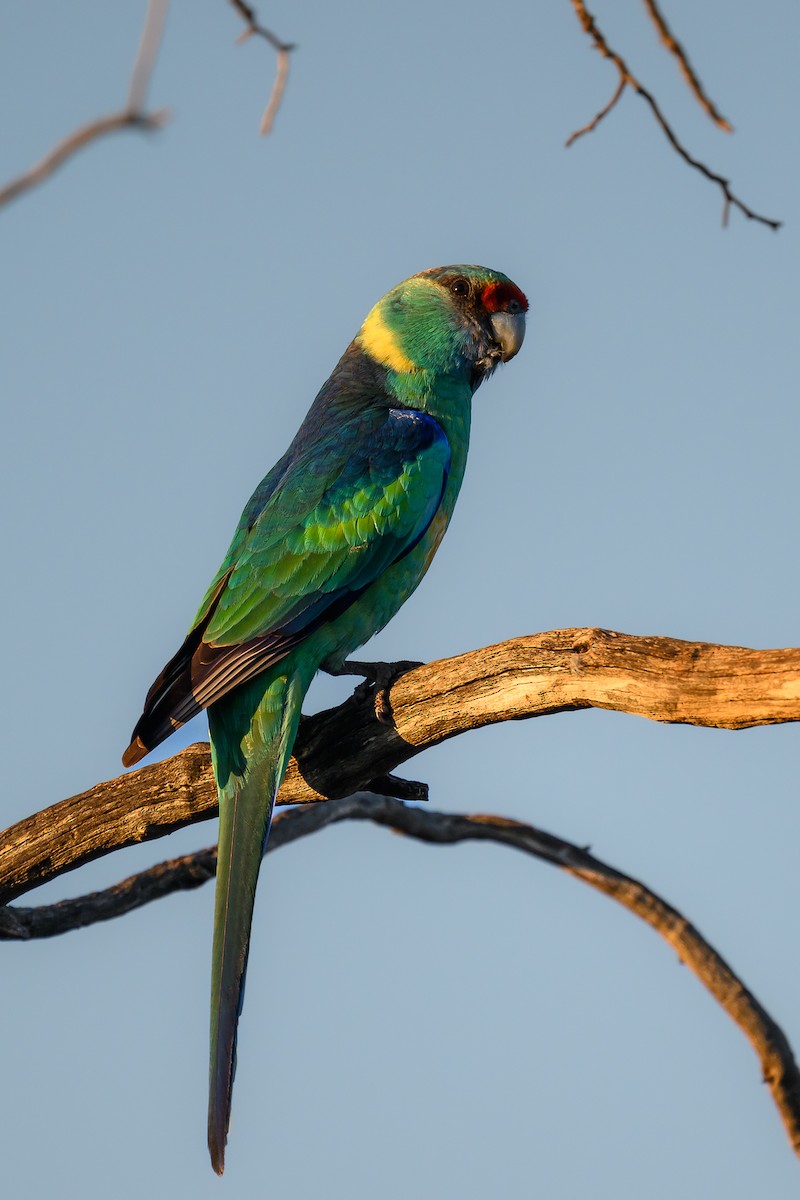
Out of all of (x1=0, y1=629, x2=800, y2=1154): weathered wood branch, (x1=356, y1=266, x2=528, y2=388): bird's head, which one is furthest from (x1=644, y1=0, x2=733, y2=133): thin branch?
(x1=356, y1=266, x2=528, y2=388): bird's head

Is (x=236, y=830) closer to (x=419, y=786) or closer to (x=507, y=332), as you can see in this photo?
(x=419, y=786)

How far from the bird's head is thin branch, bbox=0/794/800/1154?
226 centimetres

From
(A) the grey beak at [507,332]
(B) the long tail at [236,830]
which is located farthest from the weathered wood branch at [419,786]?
(A) the grey beak at [507,332]

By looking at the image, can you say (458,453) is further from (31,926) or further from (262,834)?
(31,926)

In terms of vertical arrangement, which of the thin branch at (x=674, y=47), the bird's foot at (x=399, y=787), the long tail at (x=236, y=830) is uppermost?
the thin branch at (x=674, y=47)

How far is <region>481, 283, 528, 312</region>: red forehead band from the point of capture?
678 cm

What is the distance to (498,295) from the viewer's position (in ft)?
22.3

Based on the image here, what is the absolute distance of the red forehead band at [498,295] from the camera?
6.78m

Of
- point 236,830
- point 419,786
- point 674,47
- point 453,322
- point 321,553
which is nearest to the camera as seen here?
point 674,47

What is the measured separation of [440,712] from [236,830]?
93cm

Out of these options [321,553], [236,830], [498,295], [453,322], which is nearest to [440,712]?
[236,830]

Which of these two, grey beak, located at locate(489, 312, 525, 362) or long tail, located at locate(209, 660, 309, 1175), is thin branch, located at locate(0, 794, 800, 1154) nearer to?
long tail, located at locate(209, 660, 309, 1175)

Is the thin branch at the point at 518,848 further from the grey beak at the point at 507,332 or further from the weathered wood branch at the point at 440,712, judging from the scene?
the grey beak at the point at 507,332

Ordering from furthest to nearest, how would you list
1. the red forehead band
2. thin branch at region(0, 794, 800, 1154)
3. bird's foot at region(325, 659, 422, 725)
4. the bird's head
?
the red forehead band → the bird's head → thin branch at region(0, 794, 800, 1154) → bird's foot at region(325, 659, 422, 725)
